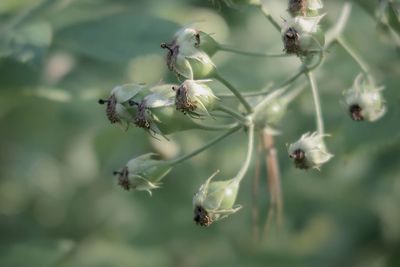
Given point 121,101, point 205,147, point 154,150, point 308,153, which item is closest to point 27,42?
point 154,150

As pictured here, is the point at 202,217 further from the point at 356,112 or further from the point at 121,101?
the point at 356,112

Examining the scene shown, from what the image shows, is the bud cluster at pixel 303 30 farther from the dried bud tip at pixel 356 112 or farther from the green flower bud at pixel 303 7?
the dried bud tip at pixel 356 112

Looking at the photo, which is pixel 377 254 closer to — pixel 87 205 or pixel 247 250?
pixel 247 250

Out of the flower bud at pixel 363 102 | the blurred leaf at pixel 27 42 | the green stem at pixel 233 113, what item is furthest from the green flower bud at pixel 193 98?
the blurred leaf at pixel 27 42

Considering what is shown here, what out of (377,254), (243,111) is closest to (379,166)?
(377,254)

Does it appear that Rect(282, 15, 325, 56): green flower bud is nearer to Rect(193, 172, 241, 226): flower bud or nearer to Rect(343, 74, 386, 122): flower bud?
Rect(343, 74, 386, 122): flower bud

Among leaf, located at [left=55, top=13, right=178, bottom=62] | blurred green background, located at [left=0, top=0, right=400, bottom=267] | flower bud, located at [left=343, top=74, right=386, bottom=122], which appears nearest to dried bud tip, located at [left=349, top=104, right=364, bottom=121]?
flower bud, located at [left=343, top=74, right=386, bottom=122]
